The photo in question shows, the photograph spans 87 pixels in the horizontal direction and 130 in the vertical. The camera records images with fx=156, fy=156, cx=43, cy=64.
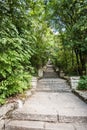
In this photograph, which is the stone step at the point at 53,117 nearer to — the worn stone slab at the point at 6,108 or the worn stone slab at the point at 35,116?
the worn stone slab at the point at 35,116

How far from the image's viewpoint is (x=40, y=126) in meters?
3.10

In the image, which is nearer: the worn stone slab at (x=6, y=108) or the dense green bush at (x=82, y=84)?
the worn stone slab at (x=6, y=108)

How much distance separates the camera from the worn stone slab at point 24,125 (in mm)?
3031

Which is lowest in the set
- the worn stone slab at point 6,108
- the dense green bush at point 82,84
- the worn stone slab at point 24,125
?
the dense green bush at point 82,84

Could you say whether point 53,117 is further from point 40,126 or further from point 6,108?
point 6,108

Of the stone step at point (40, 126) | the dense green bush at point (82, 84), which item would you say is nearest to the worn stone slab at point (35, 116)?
the stone step at point (40, 126)

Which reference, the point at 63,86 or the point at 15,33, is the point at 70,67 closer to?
the point at 63,86

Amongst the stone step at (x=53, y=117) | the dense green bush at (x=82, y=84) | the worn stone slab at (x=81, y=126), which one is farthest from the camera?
the dense green bush at (x=82, y=84)

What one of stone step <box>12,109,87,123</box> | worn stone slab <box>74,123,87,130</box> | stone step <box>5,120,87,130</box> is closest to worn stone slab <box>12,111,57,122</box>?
stone step <box>12,109,87,123</box>

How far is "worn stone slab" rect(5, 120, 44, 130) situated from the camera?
3031mm

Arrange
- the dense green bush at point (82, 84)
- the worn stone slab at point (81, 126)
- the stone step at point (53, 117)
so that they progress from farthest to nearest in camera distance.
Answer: the dense green bush at point (82, 84), the stone step at point (53, 117), the worn stone slab at point (81, 126)

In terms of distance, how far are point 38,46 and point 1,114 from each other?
7.19 m

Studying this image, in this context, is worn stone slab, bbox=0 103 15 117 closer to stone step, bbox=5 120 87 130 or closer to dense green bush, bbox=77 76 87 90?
stone step, bbox=5 120 87 130

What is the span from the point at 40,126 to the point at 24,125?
32 cm
